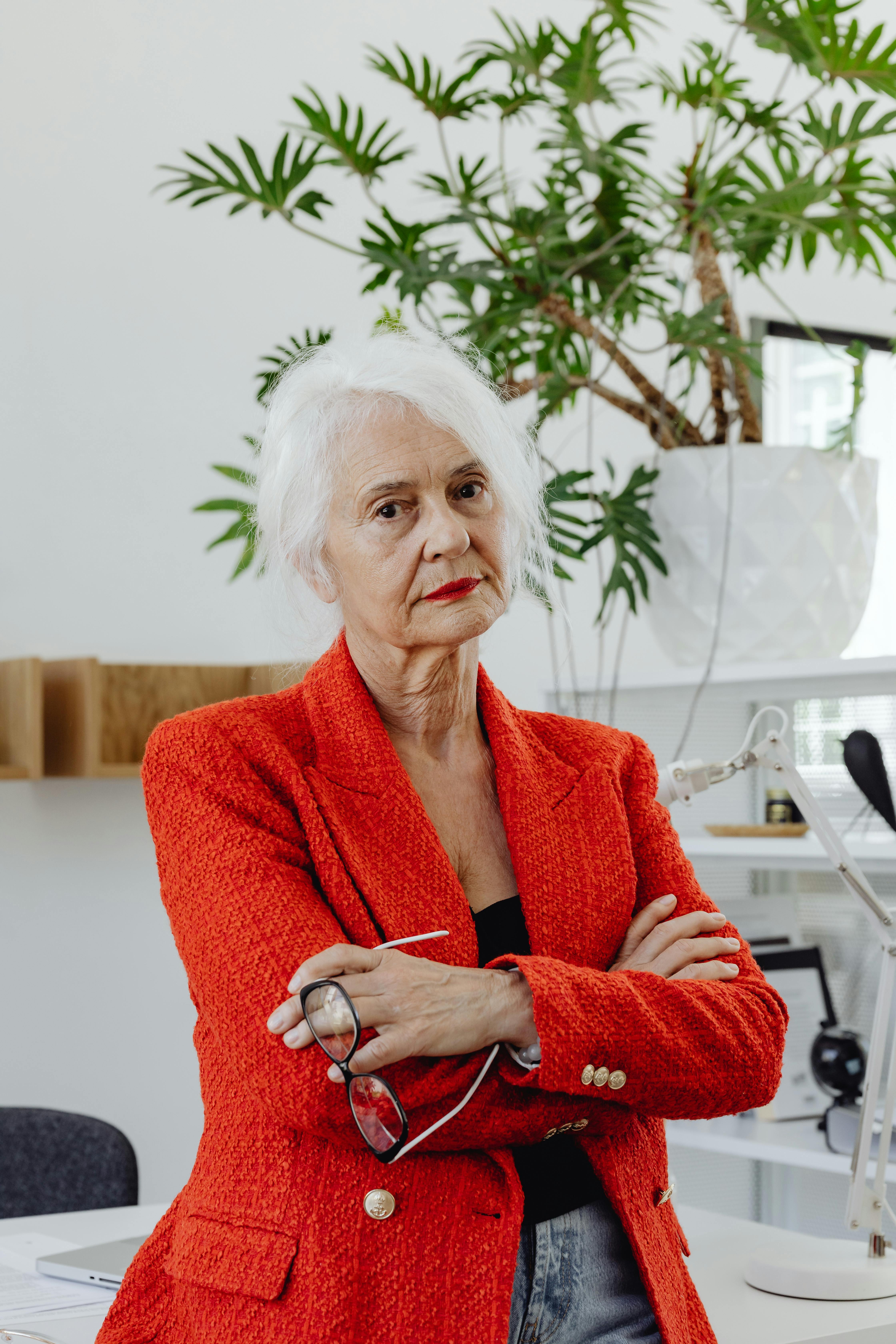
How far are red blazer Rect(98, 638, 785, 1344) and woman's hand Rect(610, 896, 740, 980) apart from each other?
16 mm

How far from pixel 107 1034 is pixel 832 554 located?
1.79 meters

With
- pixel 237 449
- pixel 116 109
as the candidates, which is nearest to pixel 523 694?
pixel 237 449

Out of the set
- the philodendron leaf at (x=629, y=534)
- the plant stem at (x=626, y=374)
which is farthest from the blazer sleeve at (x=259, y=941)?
the plant stem at (x=626, y=374)

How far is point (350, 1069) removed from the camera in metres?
1.08

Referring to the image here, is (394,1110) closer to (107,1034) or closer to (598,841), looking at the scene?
(598,841)

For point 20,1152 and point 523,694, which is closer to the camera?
point 20,1152

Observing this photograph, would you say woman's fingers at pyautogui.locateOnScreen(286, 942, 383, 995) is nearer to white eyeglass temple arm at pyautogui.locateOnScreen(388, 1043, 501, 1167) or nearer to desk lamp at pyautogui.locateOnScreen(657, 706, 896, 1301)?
white eyeglass temple arm at pyautogui.locateOnScreen(388, 1043, 501, 1167)

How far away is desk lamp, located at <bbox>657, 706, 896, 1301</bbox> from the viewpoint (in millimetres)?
1649

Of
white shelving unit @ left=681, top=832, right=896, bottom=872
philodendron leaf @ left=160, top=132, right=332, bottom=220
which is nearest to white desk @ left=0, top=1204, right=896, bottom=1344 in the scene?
white shelving unit @ left=681, top=832, right=896, bottom=872

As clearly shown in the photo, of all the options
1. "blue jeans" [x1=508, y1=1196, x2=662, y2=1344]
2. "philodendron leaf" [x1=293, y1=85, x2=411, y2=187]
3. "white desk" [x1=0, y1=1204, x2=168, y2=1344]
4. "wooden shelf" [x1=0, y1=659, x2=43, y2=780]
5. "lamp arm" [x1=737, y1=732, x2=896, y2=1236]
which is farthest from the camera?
"wooden shelf" [x1=0, y1=659, x2=43, y2=780]

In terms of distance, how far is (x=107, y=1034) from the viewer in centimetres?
284

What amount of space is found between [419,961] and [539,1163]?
251 millimetres

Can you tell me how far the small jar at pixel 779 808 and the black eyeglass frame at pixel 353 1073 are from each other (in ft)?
4.89

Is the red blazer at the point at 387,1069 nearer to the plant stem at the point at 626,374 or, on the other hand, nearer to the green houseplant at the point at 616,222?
the green houseplant at the point at 616,222
